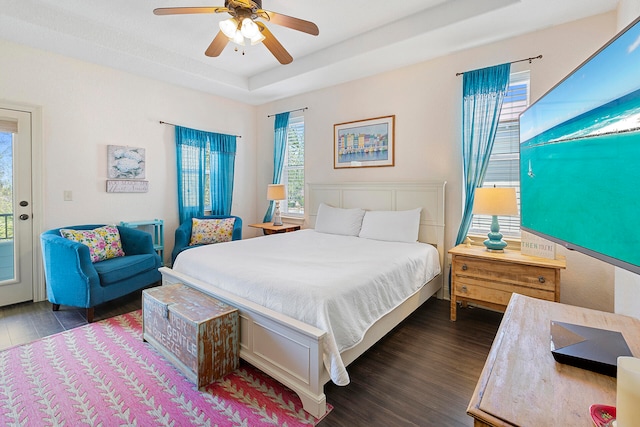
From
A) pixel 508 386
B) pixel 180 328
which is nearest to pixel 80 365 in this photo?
pixel 180 328

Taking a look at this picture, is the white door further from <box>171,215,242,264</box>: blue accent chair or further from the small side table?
the small side table

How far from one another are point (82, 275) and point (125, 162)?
5.58ft

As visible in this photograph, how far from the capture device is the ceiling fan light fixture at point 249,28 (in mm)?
2264

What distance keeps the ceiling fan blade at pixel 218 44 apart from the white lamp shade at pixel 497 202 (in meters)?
2.62

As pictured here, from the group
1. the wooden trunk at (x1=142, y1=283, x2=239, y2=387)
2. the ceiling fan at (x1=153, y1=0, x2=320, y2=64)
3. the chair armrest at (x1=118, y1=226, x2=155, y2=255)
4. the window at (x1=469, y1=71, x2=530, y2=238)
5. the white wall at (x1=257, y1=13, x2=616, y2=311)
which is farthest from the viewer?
the chair armrest at (x1=118, y1=226, x2=155, y2=255)

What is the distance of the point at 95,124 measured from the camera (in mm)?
3604

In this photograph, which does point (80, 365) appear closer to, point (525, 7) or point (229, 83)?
point (229, 83)

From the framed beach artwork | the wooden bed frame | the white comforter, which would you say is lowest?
the wooden bed frame

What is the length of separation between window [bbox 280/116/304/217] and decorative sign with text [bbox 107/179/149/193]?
2059 millimetres

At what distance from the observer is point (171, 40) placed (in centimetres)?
340

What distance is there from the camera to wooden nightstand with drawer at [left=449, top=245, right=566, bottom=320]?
7.77 ft

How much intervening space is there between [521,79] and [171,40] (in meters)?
3.75

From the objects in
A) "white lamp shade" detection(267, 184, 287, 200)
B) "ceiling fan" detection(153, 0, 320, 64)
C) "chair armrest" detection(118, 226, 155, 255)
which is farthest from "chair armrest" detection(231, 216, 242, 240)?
"ceiling fan" detection(153, 0, 320, 64)

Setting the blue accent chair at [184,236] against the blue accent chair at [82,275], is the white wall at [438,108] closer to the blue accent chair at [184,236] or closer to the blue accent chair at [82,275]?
the blue accent chair at [184,236]
